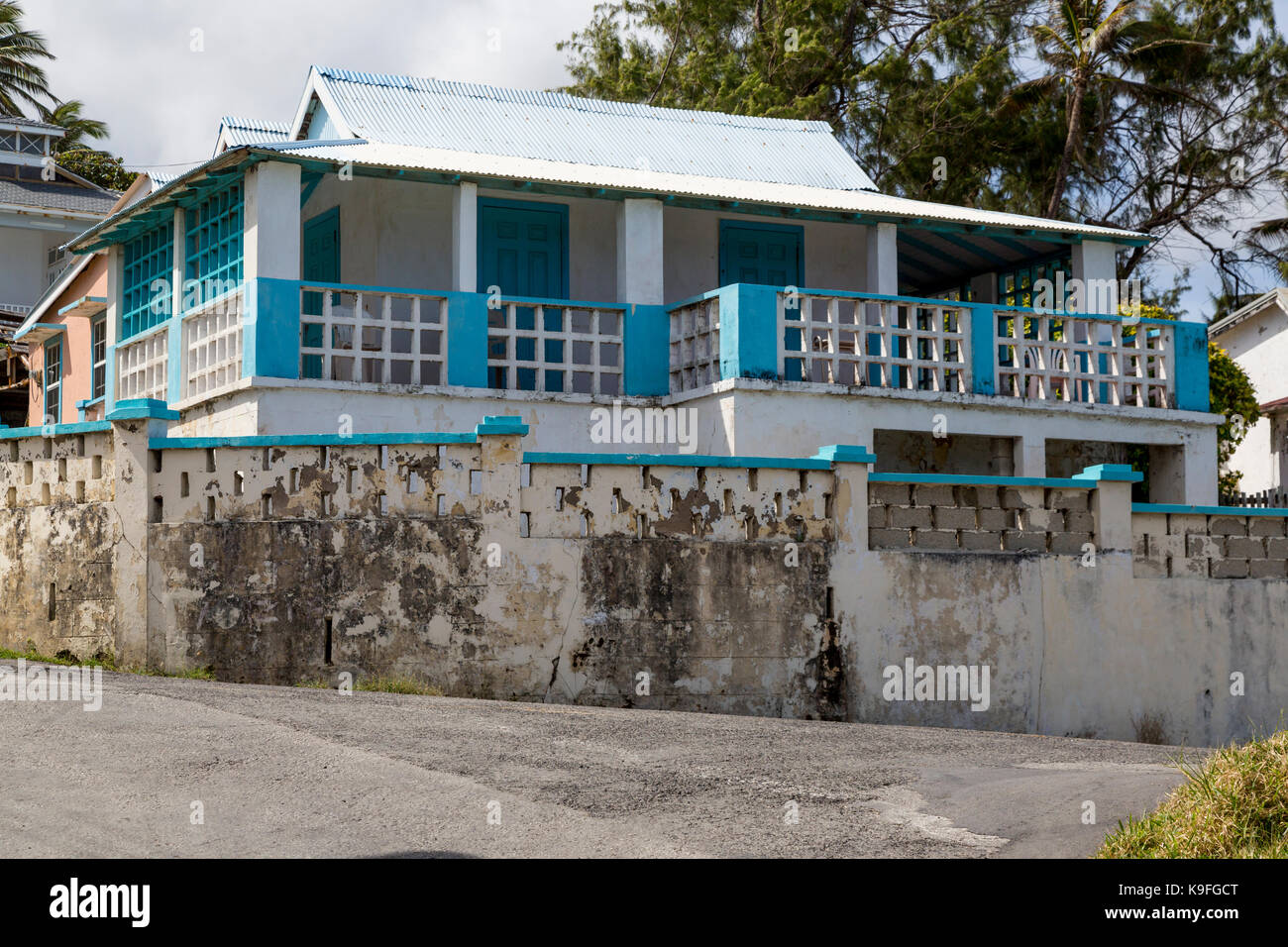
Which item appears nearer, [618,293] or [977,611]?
[977,611]

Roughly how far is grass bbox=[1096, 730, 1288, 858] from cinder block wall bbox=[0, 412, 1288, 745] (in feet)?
A: 16.9

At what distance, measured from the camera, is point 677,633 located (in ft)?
41.2

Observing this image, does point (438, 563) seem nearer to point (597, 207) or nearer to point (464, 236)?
point (464, 236)

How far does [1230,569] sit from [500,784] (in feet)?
28.9

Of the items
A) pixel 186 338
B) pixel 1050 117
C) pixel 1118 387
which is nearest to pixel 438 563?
pixel 186 338

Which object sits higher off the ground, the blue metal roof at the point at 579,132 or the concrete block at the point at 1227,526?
the blue metal roof at the point at 579,132

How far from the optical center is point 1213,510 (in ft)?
48.6

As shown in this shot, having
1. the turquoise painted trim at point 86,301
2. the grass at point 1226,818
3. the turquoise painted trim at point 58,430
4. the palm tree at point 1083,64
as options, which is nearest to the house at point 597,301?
the turquoise painted trim at point 58,430

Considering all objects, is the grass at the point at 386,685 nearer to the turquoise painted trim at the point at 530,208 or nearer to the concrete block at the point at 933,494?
the concrete block at the point at 933,494

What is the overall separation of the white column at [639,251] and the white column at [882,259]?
259cm

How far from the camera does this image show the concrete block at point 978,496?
13820 millimetres

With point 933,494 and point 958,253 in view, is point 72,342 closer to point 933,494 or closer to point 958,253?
point 958,253

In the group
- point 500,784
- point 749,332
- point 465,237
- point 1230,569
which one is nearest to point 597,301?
point 465,237

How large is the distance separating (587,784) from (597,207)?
35.4 ft
